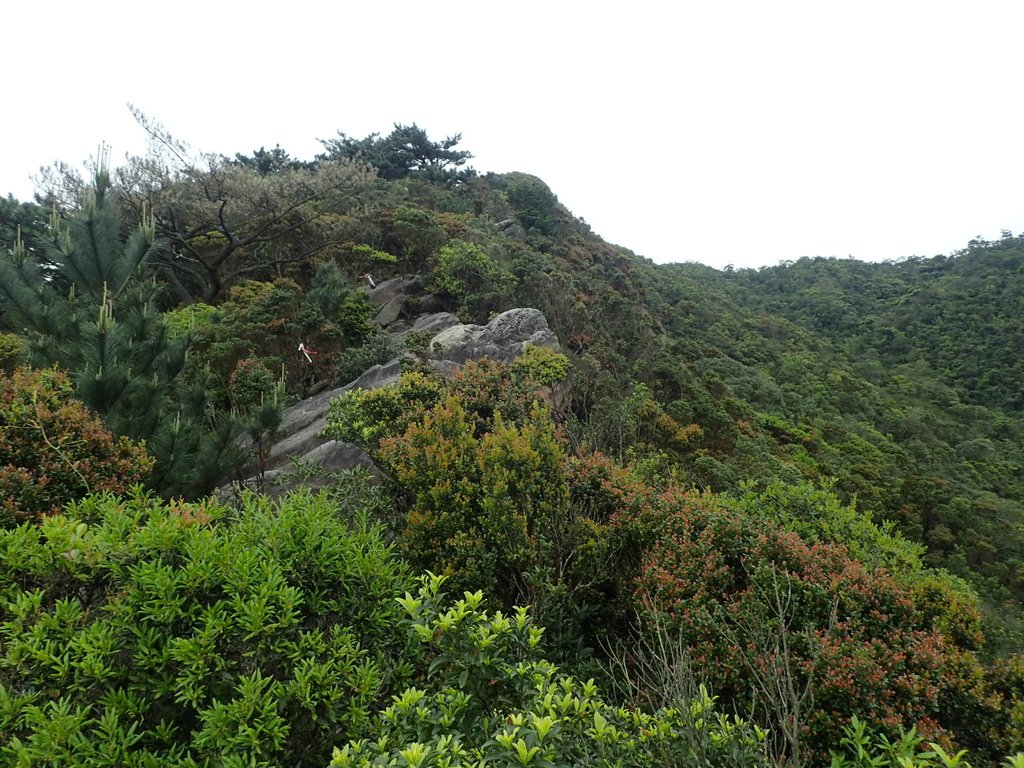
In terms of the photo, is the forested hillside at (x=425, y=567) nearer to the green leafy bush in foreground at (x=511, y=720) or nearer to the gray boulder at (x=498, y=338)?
the green leafy bush in foreground at (x=511, y=720)

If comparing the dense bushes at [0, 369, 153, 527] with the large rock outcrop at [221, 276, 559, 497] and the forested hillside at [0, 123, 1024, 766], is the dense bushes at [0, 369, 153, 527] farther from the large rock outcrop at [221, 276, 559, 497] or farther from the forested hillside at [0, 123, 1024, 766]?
the large rock outcrop at [221, 276, 559, 497]

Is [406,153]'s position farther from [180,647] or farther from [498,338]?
[180,647]

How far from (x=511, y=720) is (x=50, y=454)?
444 centimetres

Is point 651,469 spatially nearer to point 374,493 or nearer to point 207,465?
point 374,493

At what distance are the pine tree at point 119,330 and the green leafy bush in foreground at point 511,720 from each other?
4.83m

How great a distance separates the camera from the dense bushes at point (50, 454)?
362cm

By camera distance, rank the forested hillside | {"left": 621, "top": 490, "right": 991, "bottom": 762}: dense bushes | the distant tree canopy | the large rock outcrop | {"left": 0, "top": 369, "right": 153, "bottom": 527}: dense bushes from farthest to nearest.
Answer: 1. the distant tree canopy
2. the large rock outcrop
3. {"left": 0, "top": 369, "right": 153, "bottom": 527}: dense bushes
4. {"left": 621, "top": 490, "right": 991, "bottom": 762}: dense bushes
5. the forested hillside

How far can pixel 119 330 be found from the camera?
5320 mm

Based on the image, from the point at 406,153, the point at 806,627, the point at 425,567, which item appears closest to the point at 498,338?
the point at 425,567

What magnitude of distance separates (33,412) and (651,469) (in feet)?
22.6

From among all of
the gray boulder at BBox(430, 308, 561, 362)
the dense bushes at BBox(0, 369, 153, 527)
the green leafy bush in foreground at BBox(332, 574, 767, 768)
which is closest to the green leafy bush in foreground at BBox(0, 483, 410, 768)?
the green leafy bush in foreground at BBox(332, 574, 767, 768)

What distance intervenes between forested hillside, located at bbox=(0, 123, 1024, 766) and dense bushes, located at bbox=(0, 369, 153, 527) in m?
0.03

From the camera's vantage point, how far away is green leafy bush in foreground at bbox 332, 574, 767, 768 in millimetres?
1834

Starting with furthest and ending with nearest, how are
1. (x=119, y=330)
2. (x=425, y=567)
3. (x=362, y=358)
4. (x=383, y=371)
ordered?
(x=362, y=358) < (x=383, y=371) < (x=119, y=330) < (x=425, y=567)
